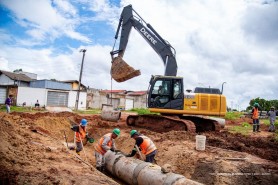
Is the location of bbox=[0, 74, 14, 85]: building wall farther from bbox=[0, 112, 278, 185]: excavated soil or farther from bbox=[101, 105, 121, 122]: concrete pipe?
bbox=[0, 112, 278, 185]: excavated soil

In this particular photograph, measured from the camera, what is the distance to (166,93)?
13.2 metres

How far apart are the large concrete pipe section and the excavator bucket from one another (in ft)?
16.7

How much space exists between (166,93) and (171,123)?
1596 mm

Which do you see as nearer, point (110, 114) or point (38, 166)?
point (38, 166)

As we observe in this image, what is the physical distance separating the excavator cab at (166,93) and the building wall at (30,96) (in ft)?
85.2

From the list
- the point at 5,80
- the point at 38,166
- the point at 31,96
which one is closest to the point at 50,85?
the point at 31,96

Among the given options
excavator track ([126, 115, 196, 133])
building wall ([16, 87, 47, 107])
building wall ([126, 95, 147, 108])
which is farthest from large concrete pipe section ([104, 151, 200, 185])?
building wall ([126, 95, 147, 108])

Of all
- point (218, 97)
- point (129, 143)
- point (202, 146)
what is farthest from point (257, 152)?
point (129, 143)

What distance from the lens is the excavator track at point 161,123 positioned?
41.0 feet

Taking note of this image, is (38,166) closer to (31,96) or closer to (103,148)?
(103,148)

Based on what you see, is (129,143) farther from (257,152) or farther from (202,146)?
(257,152)

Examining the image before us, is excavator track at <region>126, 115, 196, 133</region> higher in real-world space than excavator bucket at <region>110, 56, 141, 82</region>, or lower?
lower

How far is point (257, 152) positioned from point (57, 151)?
22.9 ft

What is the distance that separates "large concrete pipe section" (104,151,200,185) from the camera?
220 inches
